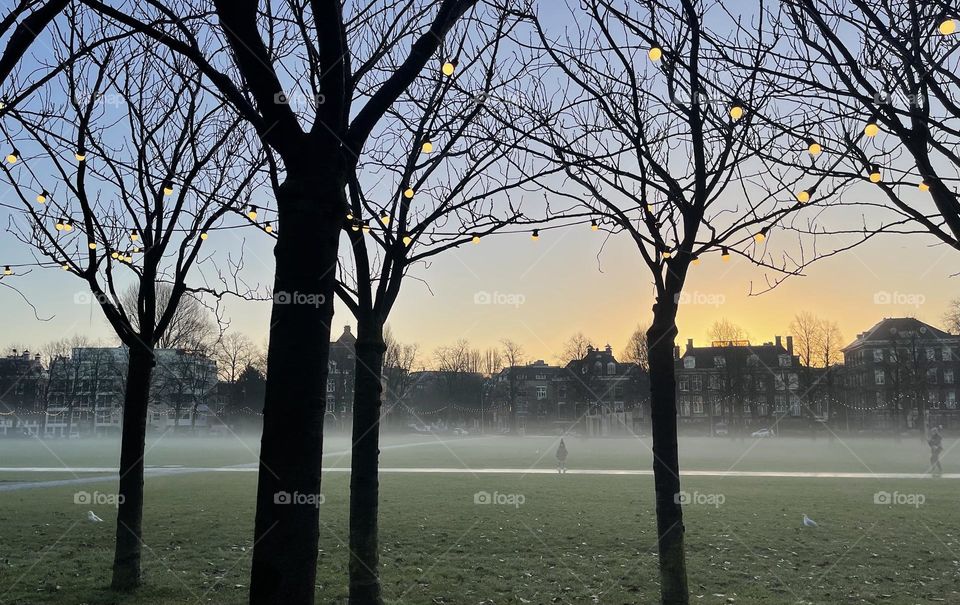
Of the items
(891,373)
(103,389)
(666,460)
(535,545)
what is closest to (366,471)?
(666,460)

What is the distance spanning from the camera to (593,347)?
9569 centimetres

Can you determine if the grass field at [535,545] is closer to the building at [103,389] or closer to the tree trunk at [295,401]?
the tree trunk at [295,401]

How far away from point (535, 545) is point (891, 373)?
231 ft

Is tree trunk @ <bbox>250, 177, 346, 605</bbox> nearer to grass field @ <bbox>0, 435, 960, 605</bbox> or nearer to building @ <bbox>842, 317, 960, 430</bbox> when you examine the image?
grass field @ <bbox>0, 435, 960, 605</bbox>

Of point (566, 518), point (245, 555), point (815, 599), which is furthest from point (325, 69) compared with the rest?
point (566, 518)

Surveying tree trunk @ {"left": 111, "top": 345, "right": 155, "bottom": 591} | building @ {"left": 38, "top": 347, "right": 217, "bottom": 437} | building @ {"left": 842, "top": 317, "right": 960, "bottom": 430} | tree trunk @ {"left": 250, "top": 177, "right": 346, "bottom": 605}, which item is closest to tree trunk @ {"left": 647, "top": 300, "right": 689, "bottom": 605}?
tree trunk @ {"left": 250, "top": 177, "right": 346, "bottom": 605}

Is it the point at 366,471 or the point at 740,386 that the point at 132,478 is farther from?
the point at 740,386

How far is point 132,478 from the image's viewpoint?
879 centimetres

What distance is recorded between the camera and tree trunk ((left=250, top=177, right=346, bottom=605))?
3066mm

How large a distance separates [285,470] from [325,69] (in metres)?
2.04

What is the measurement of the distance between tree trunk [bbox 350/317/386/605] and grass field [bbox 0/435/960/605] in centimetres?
172

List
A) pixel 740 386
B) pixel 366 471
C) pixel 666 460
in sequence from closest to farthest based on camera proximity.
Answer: pixel 666 460
pixel 366 471
pixel 740 386

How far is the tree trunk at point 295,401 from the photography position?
3.07 meters

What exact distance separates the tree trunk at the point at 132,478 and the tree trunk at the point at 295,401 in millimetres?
6492
